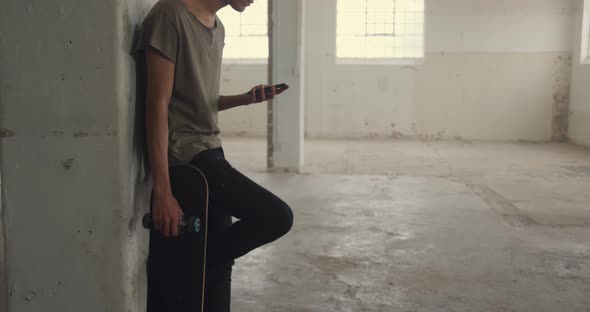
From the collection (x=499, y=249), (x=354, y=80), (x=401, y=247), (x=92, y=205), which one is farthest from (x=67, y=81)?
(x=354, y=80)

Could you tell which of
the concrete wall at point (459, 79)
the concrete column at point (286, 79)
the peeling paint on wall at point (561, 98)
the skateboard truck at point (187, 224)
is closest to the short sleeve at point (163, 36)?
the skateboard truck at point (187, 224)

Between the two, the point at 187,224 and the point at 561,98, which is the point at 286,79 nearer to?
the point at 187,224

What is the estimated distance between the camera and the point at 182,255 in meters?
1.82

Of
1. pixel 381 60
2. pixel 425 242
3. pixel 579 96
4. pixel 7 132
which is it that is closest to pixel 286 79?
pixel 425 242

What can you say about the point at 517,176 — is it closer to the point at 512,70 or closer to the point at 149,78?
the point at 512,70

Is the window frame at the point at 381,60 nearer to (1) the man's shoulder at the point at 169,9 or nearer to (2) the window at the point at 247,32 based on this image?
(2) the window at the point at 247,32

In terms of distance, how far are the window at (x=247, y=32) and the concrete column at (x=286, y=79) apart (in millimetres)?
4318

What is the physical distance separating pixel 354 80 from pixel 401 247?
6.76 meters

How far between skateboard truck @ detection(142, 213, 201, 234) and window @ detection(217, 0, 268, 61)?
8908mm

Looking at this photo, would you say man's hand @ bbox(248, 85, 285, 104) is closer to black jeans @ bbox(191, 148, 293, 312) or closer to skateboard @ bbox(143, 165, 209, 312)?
black jeans @ bbox(191, 148, 293, 312)

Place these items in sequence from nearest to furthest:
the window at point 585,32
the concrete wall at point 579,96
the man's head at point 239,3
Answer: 1. the man's head at point 239,3
2. the concrete wall at point 579,96
3. the window at point 585,32

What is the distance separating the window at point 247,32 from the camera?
34.2 ft

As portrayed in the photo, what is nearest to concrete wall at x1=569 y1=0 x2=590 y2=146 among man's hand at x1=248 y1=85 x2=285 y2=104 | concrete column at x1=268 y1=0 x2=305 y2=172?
concrete column at x1=268 y1=0 x2=305 y2=172

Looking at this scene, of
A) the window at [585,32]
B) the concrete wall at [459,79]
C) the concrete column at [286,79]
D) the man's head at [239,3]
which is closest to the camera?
the man's head at [239,3]
